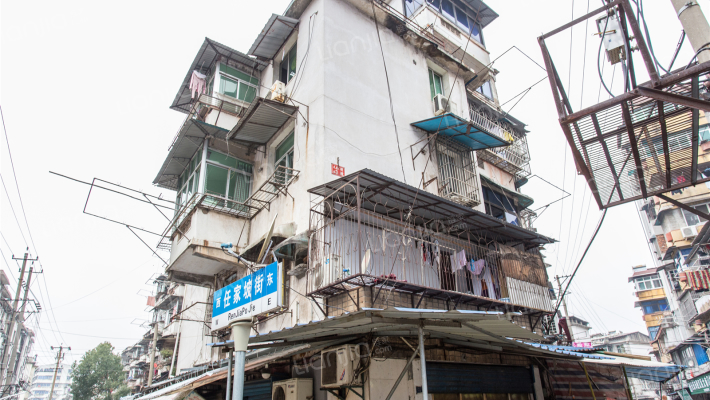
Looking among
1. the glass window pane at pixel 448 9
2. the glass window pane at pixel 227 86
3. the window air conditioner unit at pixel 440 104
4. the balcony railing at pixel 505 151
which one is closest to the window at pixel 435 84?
the window air conditioner unit at pixel 440 104

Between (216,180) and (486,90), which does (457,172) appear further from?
(216,180)

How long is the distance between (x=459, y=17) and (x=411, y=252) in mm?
12108

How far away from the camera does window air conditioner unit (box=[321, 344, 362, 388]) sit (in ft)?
24.6

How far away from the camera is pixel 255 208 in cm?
1250

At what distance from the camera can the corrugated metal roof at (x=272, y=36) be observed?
1330 centimetres

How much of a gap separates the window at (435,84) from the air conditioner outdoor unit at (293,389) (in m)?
10.4

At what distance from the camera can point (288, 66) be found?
13.9 metres

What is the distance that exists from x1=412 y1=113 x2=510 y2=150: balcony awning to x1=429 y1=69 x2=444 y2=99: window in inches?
86.2

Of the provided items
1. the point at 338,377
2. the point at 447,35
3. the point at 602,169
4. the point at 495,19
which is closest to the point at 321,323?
the point at 338,377

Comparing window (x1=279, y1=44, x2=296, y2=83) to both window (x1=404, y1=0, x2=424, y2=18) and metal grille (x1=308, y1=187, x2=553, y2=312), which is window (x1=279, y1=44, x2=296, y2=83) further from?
metal grille (x1=308, y1=187, x2=553, y2=312)

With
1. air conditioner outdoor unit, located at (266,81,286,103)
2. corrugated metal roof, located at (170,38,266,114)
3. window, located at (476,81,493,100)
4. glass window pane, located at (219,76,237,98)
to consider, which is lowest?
air conditioner outdoor unit, located at (266,81,286,103)

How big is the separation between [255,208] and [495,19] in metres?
13.9

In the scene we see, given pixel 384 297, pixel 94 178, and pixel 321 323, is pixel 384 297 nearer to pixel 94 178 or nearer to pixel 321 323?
pixel 321 323

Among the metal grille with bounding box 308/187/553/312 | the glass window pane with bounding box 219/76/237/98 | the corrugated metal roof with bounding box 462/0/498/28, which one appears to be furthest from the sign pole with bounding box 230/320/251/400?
the corrugated metal roof with bounding box 462/0/498/28
